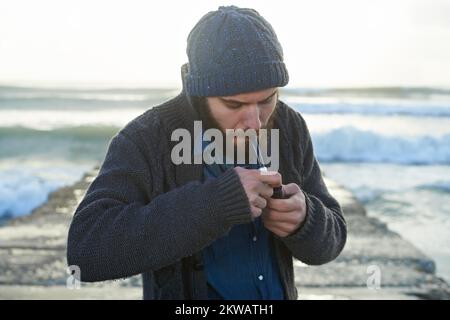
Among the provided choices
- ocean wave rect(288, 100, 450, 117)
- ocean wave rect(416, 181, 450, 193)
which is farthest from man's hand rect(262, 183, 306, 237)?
ocean wave rect(288, 100, 450, 117)

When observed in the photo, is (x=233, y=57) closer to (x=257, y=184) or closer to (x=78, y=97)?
(x=257, y=184)

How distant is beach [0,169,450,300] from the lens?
355 centimetres

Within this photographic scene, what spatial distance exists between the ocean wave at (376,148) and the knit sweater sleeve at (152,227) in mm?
10333

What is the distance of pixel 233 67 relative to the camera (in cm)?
167

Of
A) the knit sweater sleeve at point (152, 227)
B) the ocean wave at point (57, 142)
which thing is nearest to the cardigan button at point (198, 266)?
the knit sweater sleeve at point (152, 227)

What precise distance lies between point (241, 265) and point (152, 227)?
1.08 ft

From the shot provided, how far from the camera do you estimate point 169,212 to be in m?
1.54

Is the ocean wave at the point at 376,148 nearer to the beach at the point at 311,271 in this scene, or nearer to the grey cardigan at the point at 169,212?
the beach at the point at 311,271

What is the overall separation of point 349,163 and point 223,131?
9.90 meters

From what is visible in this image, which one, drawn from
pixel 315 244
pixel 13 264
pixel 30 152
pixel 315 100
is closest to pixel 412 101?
pixel 315 100

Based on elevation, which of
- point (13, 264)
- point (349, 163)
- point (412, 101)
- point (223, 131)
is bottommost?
point (13, 264)

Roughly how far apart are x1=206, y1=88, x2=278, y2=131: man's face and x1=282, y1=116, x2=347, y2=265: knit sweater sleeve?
23cm

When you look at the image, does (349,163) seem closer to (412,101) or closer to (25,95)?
(412,101)

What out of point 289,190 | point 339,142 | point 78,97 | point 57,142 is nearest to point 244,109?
point 289,190
